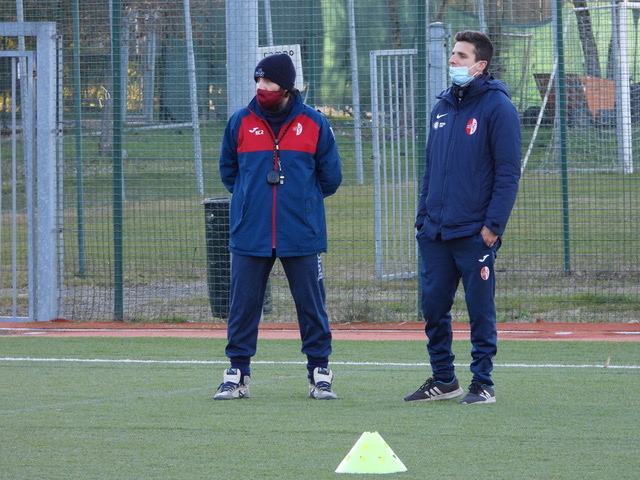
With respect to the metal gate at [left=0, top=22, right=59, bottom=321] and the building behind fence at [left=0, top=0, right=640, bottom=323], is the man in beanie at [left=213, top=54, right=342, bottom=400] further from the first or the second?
the metal gate at [left=0, top=22, right=59, bottom=321]

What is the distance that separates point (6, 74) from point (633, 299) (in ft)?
21.1

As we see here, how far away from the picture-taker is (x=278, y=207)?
616 cm

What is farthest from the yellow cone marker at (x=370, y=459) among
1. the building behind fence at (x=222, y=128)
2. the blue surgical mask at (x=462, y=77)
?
the building behind fence at (x=222, y=128)

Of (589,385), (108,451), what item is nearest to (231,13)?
(589,385)

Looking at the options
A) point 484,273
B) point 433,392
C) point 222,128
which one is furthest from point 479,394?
point 222,128

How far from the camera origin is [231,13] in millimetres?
10172

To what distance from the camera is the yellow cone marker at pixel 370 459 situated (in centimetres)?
428

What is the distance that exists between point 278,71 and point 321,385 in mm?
1773

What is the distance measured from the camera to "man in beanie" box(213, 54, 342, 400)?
242 inches

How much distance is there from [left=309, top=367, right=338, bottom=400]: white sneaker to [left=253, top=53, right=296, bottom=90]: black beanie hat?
162 cm

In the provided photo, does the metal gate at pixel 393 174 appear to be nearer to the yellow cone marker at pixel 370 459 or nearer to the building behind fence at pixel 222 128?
the building behind fence at pixel 222 128

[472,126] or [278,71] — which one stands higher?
[278,71]

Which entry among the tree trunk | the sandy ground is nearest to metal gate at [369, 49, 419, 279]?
the sandy ground

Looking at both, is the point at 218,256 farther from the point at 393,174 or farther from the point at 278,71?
the point at 278,71
